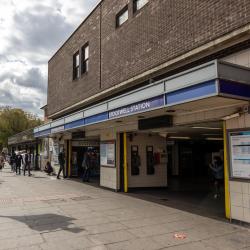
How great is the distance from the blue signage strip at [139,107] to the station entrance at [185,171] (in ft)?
6.82

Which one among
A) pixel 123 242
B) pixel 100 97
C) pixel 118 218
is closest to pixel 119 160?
pixel 100 97

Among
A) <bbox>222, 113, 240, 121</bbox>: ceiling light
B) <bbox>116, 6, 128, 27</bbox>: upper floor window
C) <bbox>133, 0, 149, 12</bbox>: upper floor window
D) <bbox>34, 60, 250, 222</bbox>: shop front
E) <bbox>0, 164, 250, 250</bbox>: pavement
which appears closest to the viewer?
<bbox>0, 164, 250, 250</bbox>: pavement

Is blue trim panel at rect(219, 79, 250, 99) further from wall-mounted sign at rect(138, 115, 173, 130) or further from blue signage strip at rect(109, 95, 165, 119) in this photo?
wall-mounted sign at rect(138, 115, 173, 130)

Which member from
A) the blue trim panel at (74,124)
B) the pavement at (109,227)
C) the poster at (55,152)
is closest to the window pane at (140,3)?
the blue trim panel at (74,124)

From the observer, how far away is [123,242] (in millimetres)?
6309

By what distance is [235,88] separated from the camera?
655 centimetres

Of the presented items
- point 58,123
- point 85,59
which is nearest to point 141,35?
point 85,59

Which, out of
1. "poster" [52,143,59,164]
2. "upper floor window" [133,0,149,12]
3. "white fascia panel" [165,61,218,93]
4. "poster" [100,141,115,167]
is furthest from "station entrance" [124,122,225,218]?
"poster" [52,143,59,164]

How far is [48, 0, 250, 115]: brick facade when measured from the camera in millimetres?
8391

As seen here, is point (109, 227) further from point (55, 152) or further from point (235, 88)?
point (55, 152)

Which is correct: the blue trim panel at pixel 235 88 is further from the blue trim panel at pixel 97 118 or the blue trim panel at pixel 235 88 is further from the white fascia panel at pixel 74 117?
the white fascia panel at pixel 74 117

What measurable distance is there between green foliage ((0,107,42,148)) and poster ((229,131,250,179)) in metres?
55.6

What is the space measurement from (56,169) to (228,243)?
17440 mm

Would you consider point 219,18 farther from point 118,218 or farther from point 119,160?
point 119,160
